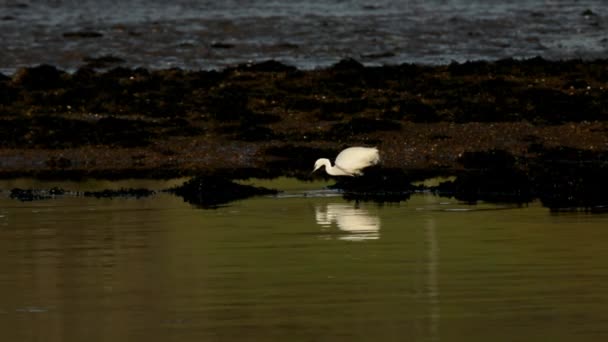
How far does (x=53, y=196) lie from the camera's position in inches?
854

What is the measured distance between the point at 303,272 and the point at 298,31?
37.3 meters

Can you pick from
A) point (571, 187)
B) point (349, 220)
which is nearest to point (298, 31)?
point (571, 187)

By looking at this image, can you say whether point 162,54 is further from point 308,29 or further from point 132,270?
point 132,270

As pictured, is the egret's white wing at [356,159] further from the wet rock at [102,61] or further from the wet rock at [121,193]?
the wet rock at [102,61]

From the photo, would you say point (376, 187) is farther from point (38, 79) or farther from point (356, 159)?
point (38, 79)

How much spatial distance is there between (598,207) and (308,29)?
32990 millimetres

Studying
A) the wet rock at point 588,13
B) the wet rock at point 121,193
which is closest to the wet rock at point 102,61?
the wet rock at point 588,13

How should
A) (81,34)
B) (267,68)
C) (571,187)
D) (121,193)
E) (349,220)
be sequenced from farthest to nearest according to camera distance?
(81,34) < (267,68) < (121,193) < (571,187) < (349,220)

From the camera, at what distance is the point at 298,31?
51031 millimetres

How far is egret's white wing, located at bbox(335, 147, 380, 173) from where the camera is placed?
22.3 meters

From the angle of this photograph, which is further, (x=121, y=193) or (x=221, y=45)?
(x=221, y=45)

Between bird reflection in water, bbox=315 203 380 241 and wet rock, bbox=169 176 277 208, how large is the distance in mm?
1297

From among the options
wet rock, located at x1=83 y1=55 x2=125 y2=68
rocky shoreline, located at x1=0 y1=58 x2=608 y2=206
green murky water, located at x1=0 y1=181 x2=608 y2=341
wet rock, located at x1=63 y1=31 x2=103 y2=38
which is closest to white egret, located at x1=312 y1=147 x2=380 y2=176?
rocky shoreline, located at x1=0 y1=58 x2=608 y2=206

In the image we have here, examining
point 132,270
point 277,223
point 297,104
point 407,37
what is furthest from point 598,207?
point 407,37
